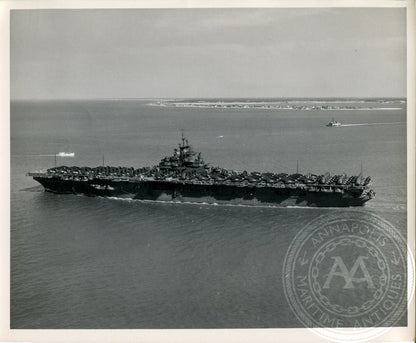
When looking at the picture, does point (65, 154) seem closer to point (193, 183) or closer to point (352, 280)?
point (193, 183)

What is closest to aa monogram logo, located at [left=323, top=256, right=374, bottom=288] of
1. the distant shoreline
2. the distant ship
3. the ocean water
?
the ocean water

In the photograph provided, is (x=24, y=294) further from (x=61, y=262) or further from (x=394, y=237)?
(x=394, y=237)

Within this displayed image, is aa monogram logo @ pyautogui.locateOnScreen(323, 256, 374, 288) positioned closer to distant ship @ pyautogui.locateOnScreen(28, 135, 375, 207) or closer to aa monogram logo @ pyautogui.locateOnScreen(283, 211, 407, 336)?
aa monogram logo @ pyautogui.locateOnScreen(283, 211, 407, 336)

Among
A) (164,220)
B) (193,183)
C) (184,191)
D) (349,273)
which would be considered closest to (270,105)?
(193,183)

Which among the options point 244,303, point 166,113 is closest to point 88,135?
point 166,113

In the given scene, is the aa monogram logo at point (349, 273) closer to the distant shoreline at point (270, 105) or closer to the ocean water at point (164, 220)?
the ocean water at point (164, 220)
